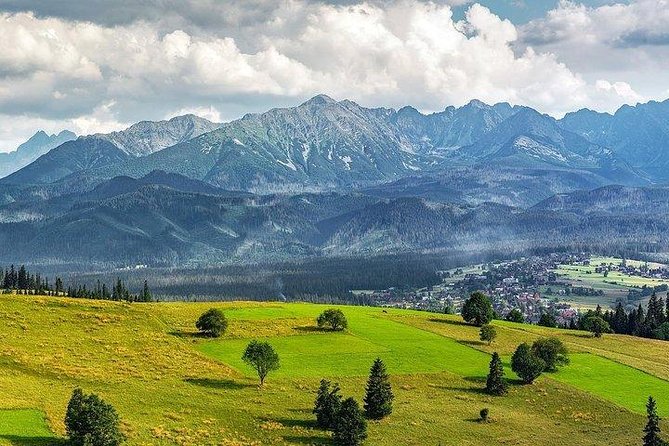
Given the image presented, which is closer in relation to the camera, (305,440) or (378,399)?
(305,440)

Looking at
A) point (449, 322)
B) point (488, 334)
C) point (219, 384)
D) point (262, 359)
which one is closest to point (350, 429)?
point (262, 359)

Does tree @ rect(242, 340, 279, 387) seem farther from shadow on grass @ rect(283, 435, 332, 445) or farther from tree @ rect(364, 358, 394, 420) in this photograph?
shadow on grass @ rect(283, 435, 332, 445)

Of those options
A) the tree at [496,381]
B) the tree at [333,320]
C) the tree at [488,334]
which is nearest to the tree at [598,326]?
the tree at [488,334]

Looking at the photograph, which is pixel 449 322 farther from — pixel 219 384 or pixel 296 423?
pixel 296 423

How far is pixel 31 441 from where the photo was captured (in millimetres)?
68062

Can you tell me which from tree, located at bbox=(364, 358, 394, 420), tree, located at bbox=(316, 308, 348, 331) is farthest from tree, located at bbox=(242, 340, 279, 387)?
tree, located at bbox=(316, 308, 348, 331)

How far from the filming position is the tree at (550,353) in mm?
121375

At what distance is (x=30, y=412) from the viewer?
7650 centimetres

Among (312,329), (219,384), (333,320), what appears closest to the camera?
(219,384)

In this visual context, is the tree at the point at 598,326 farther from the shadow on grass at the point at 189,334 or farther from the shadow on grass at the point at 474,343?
the shadow on grass at the point at 189,334

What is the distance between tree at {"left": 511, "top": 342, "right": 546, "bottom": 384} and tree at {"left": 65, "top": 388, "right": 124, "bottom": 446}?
69389 millimetres

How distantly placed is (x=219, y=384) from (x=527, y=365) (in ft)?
173

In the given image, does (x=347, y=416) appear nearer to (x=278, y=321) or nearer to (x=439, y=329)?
(x=278, y=321)

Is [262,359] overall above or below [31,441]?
above
